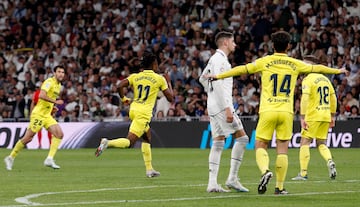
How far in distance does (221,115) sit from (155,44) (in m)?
22.3

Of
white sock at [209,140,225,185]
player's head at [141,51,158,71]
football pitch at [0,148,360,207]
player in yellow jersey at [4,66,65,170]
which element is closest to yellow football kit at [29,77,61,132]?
A: player in yellow jersey at [4,66,65,170]

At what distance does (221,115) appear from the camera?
1507 centimetres

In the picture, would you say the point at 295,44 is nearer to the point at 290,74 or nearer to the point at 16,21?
the point at 16,21

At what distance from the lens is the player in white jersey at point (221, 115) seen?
48.8 feet

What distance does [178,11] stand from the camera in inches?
1538

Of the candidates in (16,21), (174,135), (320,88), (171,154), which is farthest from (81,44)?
(320,88)

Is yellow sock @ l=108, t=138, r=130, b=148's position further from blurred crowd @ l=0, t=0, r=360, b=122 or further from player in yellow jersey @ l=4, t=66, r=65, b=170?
blurred crowd @ l=0, t=0, r=360, b=122

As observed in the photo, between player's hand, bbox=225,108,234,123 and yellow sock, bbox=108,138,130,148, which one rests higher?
player's hand, bbox=225,108,234,123

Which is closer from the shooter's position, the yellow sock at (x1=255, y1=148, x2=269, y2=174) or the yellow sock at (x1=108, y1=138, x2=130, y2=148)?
the yellow sock at (x1=255, y1=148, x2=269, y2=174)

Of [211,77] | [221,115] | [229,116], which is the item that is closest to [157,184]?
[221,115]

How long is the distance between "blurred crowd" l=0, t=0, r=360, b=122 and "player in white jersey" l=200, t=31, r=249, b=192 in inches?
647

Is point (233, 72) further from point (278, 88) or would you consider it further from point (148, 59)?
point (148, 59)

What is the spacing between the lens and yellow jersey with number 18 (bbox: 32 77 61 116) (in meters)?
22.2

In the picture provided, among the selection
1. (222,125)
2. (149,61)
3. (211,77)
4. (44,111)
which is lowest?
(44,111)
